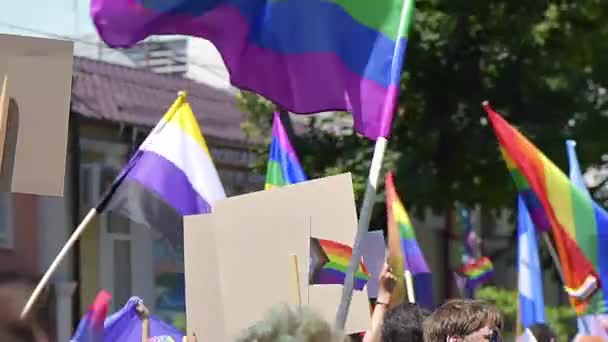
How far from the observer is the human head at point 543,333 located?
8.03 metres

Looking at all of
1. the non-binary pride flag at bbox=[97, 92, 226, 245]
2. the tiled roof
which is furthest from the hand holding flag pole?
the tiled roof

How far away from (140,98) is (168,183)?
977 centimetres

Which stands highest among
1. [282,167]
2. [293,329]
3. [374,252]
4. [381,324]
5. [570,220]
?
[282,167]

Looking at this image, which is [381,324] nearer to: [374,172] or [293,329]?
[374,172]

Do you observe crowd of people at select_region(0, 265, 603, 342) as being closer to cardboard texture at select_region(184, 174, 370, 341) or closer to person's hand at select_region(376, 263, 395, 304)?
person's hand at select_region(376, 263, 395, 304)

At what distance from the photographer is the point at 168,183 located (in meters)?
8.52

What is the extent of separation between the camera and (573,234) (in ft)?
28.6

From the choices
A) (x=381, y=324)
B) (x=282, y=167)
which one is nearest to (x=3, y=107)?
(x=381, y=324)

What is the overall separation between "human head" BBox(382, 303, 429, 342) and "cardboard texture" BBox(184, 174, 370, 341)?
0.19 metres

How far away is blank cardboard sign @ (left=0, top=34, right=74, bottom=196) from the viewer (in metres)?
5.12

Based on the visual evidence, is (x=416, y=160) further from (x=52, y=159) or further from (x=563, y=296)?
(x=563, y=296)

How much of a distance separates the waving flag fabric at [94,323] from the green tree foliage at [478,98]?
8.46m

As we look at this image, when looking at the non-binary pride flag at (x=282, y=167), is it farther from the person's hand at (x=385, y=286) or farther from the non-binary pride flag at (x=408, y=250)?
the person's hand at (x=385, y=286)

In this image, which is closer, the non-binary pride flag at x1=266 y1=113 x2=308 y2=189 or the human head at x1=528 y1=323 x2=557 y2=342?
the human head at x1=528 y1=323 x2=557 y2=342
